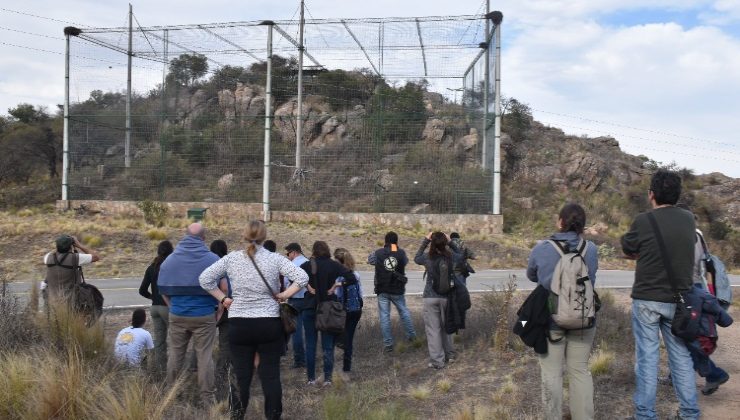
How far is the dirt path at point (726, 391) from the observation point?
5.90 metres

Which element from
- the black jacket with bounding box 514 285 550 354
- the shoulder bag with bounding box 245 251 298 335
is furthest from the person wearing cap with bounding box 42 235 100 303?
the black jacket with bounding box 514 285 550 354

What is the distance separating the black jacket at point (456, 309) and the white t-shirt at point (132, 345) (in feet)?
11.8

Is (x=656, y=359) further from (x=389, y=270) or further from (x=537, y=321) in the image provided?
(x=389, y=270)

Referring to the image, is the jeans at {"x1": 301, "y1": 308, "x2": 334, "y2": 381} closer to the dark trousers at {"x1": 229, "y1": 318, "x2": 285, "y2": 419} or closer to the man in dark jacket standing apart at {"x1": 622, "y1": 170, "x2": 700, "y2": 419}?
the dark trousers at {"x1": 229, "y1": 318, "x2": 285, "y2": 419}

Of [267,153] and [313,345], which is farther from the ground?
[267,153]

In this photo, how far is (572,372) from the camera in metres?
5.34

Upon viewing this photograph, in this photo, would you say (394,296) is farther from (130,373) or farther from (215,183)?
(215,183)

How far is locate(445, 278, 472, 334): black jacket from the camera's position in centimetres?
826

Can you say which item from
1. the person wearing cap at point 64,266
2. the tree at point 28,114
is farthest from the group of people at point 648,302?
the tree at point 28,114

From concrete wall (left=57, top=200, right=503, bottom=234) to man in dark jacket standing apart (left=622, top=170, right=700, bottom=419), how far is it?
21158 mm

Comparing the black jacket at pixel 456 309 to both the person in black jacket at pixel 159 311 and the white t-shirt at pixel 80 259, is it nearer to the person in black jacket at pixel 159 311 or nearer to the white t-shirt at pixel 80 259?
the person in black jacket at pixel 159 311

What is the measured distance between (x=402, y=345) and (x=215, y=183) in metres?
22.6

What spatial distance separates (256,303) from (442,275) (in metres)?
3.11

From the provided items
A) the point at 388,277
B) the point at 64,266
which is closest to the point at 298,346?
the point at 388,277
